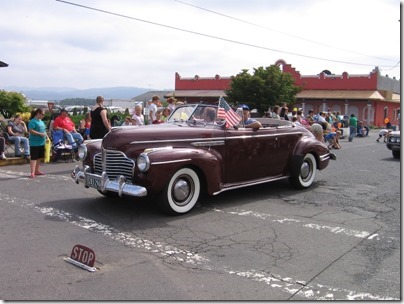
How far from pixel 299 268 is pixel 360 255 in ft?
Answer: 3.01

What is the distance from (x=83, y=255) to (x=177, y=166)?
2274mm

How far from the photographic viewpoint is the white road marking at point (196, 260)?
13.5ft

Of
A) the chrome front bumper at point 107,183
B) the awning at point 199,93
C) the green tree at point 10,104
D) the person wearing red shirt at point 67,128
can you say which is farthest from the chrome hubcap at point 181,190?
the awning at point 199,93

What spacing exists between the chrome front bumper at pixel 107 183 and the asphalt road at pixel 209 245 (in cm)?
44

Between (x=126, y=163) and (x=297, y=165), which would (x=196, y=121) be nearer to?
(x=126, y=163)

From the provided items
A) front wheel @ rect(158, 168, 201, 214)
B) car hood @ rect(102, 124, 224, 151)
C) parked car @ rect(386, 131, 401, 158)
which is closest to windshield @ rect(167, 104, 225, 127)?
car hood @ rect(102, 124, 224, 151)

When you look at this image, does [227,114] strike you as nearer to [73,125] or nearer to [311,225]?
[311,225]

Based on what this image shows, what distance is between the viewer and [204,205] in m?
7.61

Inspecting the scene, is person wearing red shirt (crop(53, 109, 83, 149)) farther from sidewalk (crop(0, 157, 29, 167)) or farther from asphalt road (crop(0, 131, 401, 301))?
asphalt road (crop(0, 131, 401, 301))

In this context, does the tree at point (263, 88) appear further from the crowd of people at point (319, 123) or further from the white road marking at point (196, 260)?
the white road marking at point (196, 260)

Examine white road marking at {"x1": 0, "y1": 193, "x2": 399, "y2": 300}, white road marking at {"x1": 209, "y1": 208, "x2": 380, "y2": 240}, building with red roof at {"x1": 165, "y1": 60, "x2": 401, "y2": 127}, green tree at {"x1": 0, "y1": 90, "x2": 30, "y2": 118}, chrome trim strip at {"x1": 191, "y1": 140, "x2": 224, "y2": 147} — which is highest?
building with red roof at {"x1": 165, "y1": 60, "x2": 401, "y2": 127}

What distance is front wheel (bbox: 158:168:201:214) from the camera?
21.8ft

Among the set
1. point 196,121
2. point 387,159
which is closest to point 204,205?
point 196,121

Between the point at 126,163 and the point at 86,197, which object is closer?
the point at 126,163
